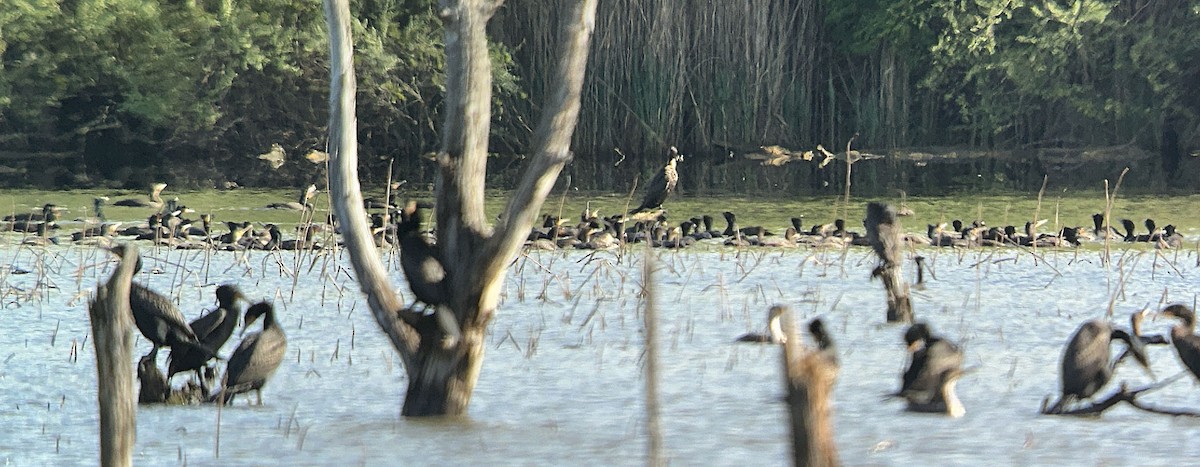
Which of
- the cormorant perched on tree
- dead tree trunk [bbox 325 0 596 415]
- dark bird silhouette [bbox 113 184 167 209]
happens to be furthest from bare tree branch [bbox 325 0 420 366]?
dark bird silhouette [bbox 113 184 167 209]

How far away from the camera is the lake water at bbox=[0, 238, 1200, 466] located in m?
6.30

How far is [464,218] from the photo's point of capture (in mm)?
6609

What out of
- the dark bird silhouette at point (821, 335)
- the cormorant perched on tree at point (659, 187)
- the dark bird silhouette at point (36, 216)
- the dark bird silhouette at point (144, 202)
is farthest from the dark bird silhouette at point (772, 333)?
the dark bird silhouette at point (144, 202)

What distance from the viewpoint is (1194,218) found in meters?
18.1

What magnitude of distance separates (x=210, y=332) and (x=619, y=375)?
1.71 m

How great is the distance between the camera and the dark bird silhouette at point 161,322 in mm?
7279

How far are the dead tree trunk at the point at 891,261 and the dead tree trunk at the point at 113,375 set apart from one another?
5.42 metres

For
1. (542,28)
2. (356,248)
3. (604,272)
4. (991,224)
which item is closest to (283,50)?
(542,28)

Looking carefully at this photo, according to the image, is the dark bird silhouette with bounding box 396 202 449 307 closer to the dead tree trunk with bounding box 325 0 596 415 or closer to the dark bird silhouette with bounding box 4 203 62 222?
the dead tree trunk with bounding box 325 0 596 415

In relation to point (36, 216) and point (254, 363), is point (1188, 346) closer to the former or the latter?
point (254, 363)

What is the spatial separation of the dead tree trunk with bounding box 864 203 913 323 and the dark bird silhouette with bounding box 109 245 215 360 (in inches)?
140

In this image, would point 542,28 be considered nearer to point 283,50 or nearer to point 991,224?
point 283,50

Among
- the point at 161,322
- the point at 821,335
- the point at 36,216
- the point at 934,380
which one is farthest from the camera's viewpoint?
the point at 36,216

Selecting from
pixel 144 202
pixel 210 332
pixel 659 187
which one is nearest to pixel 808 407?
pixel 210 332
